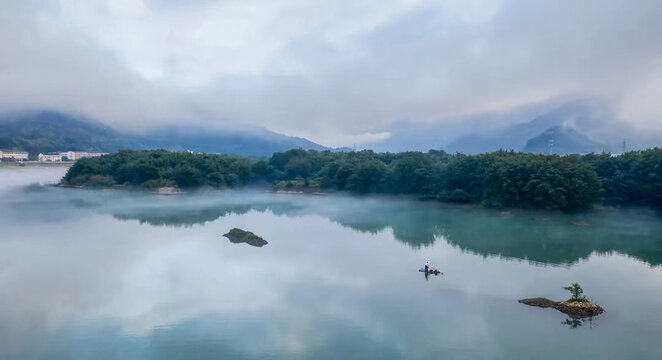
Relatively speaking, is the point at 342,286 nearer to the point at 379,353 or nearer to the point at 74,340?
the point at 379,353

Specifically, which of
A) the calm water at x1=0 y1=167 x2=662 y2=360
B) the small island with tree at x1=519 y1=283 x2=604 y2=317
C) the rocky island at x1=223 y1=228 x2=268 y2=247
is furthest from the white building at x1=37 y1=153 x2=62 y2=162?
the small island with tree at x1=519 y1=283 x2=604 y2=317

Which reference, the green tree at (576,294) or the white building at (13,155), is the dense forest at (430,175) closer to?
the green tree at (576,294)

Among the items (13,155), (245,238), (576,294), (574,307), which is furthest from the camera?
(13,155)

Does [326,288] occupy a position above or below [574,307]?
below

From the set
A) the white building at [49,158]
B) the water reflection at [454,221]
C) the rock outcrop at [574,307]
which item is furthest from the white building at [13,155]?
the rock outcrop at [574,307]

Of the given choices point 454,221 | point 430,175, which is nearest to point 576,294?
point 454,221

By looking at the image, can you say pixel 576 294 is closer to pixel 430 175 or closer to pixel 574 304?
pixel 574 304

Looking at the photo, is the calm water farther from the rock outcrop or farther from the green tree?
the green tree
